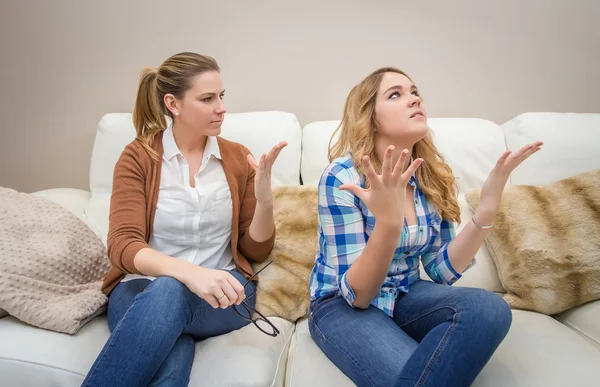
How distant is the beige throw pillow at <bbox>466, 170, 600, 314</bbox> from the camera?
144 cm

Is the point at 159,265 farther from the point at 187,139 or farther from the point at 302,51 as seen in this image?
the point at 302,51

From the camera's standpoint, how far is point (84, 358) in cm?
112

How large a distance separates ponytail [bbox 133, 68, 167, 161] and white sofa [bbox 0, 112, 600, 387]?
329mm

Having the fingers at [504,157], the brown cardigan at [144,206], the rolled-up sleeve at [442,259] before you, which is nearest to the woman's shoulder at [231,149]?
the brown cardigan at [144,206]

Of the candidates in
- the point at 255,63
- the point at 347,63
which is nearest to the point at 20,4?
the point at 255,63

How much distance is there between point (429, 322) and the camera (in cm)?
114

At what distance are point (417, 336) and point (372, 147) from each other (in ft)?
1.60

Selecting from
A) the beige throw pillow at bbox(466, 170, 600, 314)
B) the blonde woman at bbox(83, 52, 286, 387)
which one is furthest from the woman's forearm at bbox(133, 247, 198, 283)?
the beige throw pillow at bbox(466, 170, 600, 314)

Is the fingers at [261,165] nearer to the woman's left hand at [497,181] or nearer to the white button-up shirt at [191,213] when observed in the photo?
the white button-up shirt at [191,213]

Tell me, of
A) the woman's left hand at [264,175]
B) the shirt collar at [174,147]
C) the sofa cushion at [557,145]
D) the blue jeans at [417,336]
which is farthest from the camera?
the sofa cushion at [557,145]

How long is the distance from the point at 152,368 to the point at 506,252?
1082 millimetres

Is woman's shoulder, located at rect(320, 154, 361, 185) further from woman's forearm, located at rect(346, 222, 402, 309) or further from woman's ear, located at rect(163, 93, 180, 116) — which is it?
woman's ear, located at rect(163, 93, 180, 116)

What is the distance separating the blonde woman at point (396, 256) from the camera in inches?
38.6

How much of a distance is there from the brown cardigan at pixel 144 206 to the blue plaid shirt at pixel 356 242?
0.80ft
